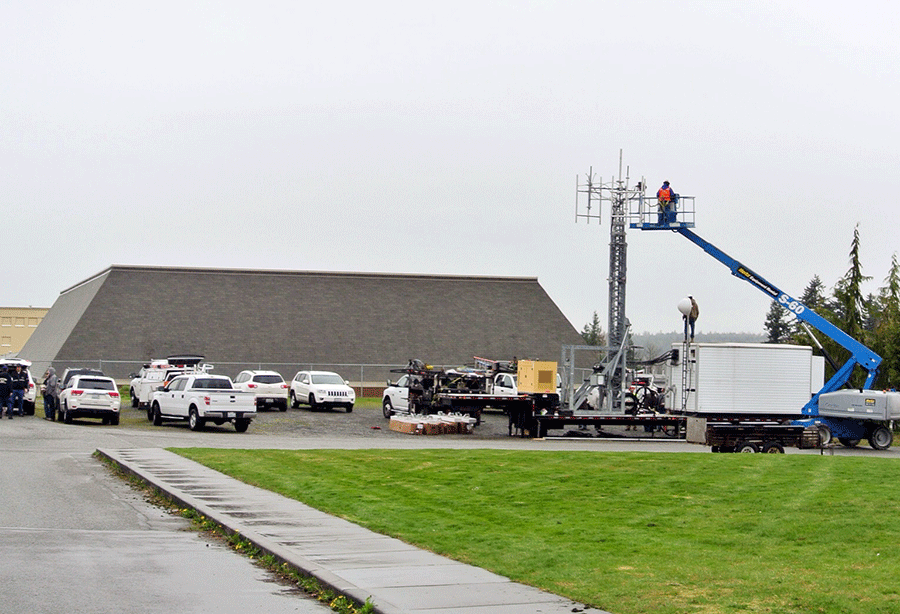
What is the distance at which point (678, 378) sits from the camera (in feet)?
117

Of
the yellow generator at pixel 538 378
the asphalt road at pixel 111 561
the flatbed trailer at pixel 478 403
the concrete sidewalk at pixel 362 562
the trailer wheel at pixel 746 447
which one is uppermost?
the yellow generator at pixel 538 378

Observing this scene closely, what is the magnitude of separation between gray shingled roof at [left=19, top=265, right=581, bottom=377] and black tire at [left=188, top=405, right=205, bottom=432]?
2773 cm

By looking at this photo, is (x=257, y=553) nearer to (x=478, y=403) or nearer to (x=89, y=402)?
(x=478, y=403)

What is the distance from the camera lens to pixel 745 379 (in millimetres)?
34531

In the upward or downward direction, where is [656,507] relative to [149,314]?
downward

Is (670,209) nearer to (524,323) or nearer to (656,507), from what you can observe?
(656,507)

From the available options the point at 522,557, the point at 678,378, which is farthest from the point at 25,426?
the point at 522,557

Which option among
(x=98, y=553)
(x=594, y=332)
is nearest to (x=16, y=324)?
(x=594, y=332)

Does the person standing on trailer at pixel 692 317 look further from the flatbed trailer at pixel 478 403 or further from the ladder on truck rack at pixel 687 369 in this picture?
the flatbed trailer at pixel 478 403

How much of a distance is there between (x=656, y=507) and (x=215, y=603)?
6.88m

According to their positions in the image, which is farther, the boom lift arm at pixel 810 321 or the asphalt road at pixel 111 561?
the boom lift arm at pixel 810 321

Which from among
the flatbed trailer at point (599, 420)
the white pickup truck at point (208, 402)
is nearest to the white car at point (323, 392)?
the white pickup truck at point (208, 402)

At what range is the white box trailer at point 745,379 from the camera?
3441 cm

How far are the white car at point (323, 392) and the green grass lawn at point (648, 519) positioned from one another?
25081 millimetres
